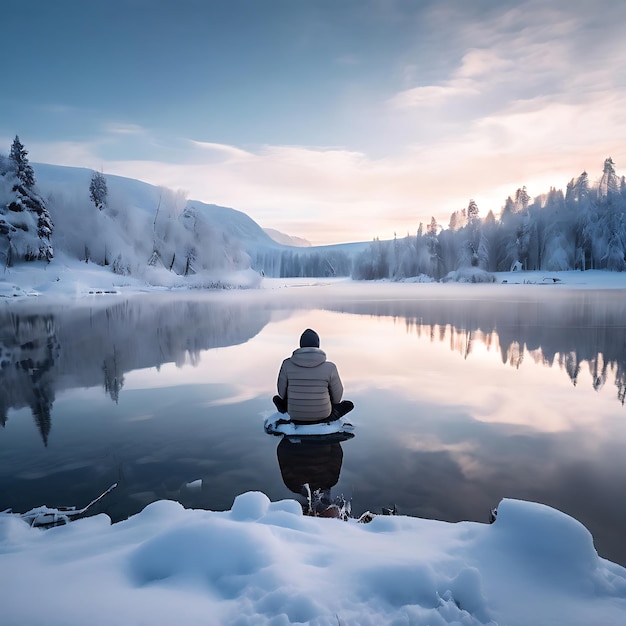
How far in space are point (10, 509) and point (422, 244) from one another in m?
88.6

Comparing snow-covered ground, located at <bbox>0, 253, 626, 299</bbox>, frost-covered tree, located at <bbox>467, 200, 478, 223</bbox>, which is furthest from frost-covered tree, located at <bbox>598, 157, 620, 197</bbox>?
frost-covered tree, located at <bbox>467, 200, 478, 223</bbox>

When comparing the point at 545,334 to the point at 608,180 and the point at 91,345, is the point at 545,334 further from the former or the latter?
the point at 608,180

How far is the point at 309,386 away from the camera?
607 cm

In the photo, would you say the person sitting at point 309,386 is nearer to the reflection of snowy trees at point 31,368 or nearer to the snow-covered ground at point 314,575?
the snow-covered ground at point 314,575

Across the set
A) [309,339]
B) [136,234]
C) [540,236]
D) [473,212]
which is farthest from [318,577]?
[473,212]

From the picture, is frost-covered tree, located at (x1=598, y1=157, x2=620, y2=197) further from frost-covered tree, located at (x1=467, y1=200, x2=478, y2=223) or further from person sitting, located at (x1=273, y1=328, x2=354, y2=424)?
person sitting, located at (x1=273, y1=328, x2=354, y2=424)

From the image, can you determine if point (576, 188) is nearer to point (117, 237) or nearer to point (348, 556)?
point (117, 237)

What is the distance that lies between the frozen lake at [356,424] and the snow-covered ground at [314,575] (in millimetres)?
1441

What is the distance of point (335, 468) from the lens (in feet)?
16.8

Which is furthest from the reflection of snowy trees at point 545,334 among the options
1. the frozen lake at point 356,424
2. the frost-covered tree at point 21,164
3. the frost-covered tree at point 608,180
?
the frost-covered tree at point 608,180

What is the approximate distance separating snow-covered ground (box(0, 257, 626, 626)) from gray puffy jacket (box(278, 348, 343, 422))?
3014mm

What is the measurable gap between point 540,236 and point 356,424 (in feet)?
248

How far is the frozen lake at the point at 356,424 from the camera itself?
14.5ft

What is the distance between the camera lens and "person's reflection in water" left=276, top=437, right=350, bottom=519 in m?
4.07
